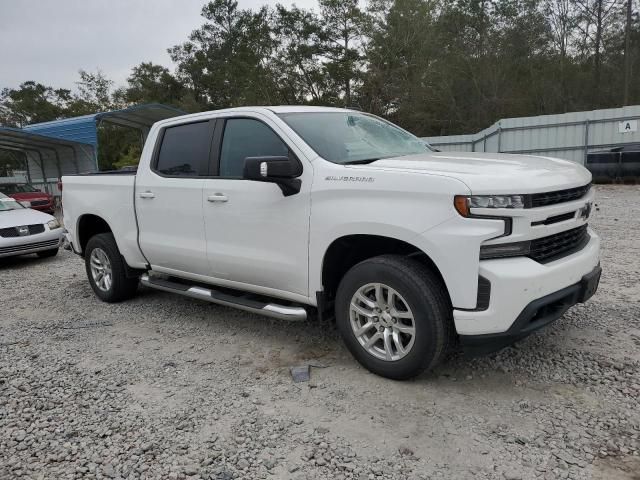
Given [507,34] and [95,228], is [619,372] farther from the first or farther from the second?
[507,34]

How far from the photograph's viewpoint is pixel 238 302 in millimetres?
4070

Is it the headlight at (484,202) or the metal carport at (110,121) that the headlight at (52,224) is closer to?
the headlight at (484,202)

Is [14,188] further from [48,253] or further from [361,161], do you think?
[361,161]

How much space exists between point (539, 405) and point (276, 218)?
214cm

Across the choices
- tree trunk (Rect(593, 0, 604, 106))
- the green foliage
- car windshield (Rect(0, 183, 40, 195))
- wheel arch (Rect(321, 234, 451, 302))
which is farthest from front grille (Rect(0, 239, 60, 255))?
tree trunk (Rect(593, 0, 604, 106))

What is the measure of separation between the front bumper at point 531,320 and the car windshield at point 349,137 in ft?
4.83

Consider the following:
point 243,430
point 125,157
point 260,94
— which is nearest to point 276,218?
point 243,430

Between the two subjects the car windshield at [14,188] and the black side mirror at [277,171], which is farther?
the car windshield at [14,188]

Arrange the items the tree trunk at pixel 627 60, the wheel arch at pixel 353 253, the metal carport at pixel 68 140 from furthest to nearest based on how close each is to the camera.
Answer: the tree trunk at pixel 627 60
the metal carport at pixel 68 140
the wheel arch at pixel 353 253

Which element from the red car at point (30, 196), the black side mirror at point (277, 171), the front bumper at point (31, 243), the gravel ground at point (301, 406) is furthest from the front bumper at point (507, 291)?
the red car at point (30, 196)

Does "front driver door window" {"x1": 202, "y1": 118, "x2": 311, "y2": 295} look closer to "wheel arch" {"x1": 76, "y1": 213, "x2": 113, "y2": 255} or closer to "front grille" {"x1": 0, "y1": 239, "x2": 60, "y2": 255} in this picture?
"wheel arch" {"x1": 76, "y1": 213, "x2": 113, "y2": 255}

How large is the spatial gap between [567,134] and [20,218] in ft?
54.1

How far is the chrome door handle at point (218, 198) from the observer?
159 inches

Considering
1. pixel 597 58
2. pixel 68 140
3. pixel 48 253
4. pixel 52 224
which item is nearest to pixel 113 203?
pixel 52 224
